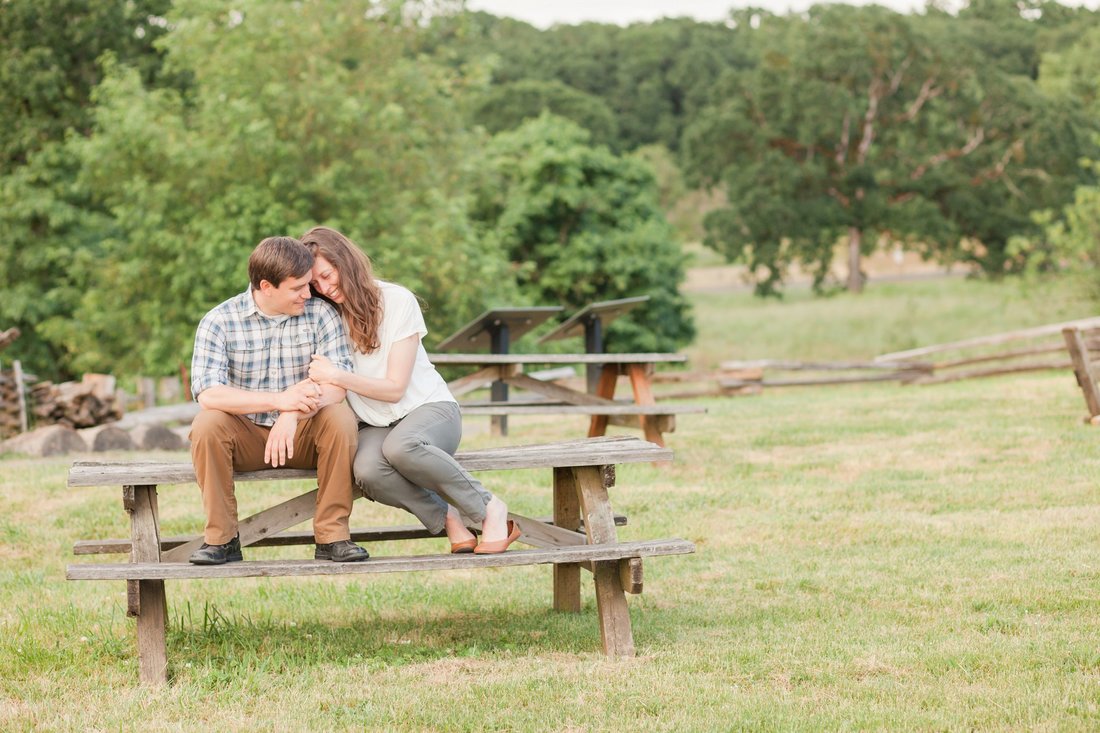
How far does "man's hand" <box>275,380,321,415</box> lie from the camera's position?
16.3 feet

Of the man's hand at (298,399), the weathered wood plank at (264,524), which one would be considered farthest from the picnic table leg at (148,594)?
the man's hand at (298,399)

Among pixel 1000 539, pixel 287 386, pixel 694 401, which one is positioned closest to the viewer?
pixel 287 386

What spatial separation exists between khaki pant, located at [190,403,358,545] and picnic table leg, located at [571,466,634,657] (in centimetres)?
99

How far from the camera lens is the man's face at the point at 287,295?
16.6ft

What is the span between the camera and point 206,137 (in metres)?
23.8

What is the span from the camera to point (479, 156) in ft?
98.4

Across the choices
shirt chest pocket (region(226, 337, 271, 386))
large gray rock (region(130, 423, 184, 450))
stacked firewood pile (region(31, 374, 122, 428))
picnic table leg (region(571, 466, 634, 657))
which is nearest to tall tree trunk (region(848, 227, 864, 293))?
stacked firewood pile (region(31, 374, 122, 428))

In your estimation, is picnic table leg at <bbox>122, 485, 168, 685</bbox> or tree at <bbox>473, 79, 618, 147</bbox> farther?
tree at <bbox>473, 79, 618, 147</bbox>

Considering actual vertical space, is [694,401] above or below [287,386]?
below

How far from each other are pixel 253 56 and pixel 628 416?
51.7ft

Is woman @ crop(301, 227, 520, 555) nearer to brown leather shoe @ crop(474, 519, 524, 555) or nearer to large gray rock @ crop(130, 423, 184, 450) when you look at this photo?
brown leather shoe @ crop(474, 519, 524, 555)

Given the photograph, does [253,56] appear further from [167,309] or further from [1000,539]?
[1000,539]

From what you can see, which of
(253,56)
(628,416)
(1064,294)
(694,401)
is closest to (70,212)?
(253,56)

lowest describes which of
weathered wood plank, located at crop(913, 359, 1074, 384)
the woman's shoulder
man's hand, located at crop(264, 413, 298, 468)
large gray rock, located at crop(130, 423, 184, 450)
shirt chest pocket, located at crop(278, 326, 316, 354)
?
weathered wood plank, located at crop(913, 359, 1074, 384)
